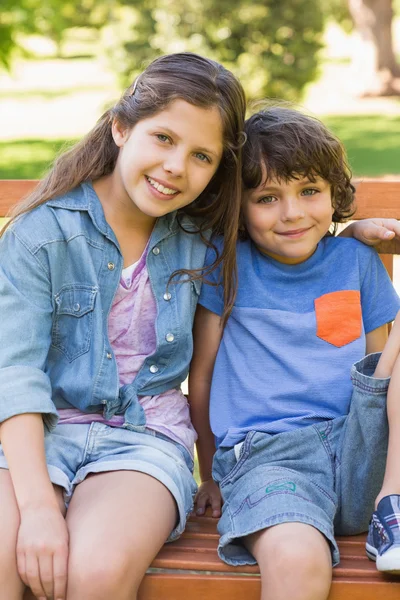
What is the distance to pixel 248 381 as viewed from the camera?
2.67m

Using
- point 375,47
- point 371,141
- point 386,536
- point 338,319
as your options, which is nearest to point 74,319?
point 338,319

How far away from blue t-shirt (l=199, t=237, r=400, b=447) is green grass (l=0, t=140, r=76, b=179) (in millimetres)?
7823

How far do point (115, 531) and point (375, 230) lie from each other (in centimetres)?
121

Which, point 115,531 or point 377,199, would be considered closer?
point 115,531

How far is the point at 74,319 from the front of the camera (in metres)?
2.53

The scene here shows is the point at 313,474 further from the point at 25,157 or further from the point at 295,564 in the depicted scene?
the point at 25,157

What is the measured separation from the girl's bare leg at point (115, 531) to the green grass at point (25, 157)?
27.3 ft

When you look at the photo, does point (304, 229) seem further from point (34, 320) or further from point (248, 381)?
point (34, 320)

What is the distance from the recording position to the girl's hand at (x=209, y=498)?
2627 millimetres

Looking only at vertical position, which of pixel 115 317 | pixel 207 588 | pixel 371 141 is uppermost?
pixel 115 317

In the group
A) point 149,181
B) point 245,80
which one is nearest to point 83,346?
point 149,181

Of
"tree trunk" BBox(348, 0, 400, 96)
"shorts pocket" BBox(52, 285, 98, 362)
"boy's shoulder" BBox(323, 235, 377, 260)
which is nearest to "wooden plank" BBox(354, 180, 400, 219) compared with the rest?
"boy's shoulder" BBox(323, 235, 377, 260)

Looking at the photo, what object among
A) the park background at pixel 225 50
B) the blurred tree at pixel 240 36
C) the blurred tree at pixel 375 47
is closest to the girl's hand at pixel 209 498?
the park background at pixel 225 50

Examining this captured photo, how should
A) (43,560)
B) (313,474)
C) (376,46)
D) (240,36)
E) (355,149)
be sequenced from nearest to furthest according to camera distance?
(43,560), (313,474), (240,36), (355,149), (376,46)
